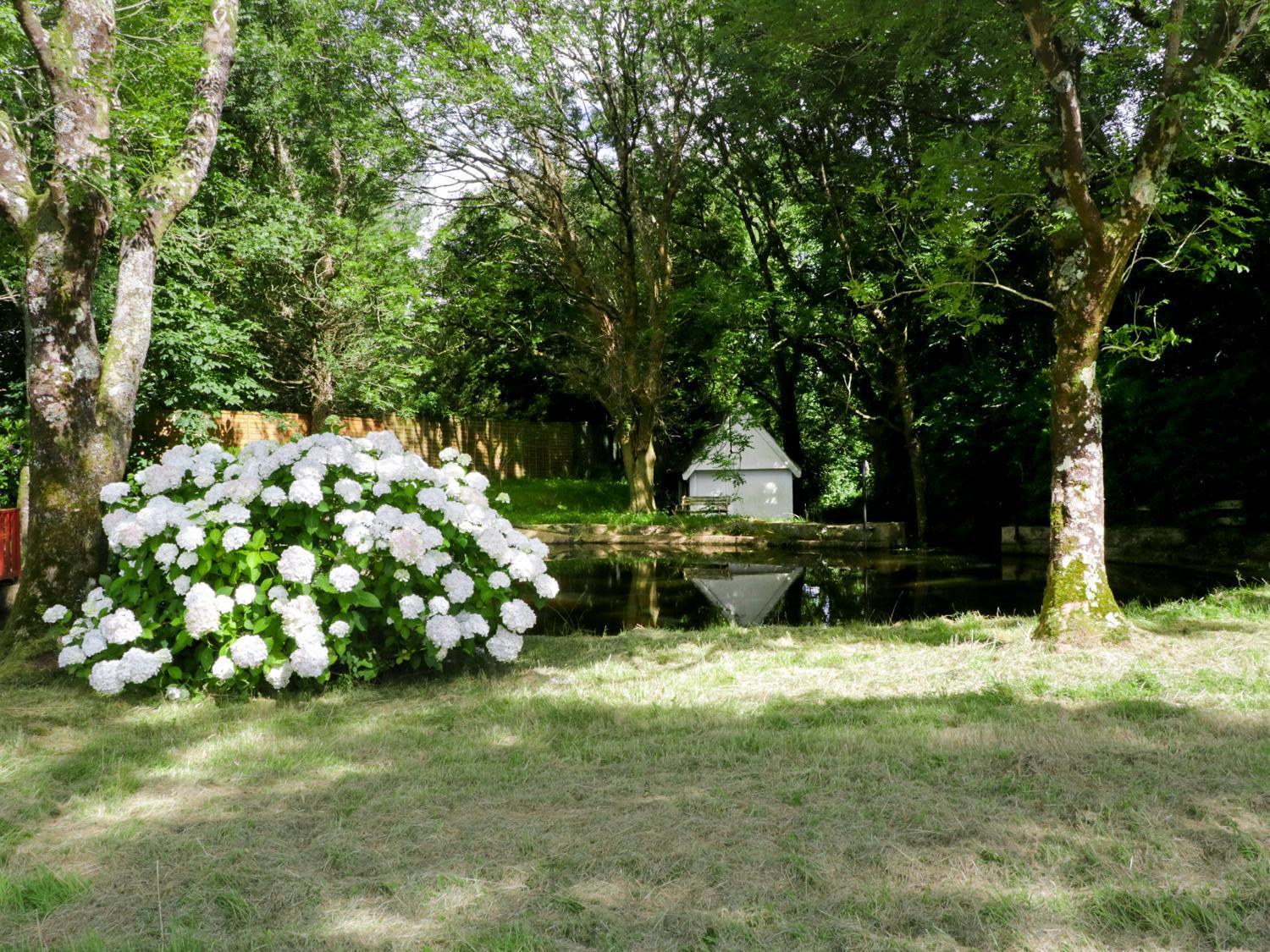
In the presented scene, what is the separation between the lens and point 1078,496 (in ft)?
21.9

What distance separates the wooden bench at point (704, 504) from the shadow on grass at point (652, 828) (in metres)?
19.2

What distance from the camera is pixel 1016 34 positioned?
791 cm

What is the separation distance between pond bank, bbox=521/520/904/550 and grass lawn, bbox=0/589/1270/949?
13.8m

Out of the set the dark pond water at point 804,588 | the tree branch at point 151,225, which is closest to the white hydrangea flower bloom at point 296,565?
the tree branch at point 151,225

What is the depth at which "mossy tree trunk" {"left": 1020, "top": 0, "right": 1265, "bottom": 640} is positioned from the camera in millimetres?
6543

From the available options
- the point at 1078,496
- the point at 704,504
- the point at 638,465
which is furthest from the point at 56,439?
the point at 704,504

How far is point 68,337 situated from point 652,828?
5236 mm

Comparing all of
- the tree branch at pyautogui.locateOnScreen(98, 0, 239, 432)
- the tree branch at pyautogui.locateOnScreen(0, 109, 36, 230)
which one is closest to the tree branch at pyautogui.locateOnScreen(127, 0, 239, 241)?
the tree branch at pyautogui.locateOnScreen(98, 0, 239, 432)

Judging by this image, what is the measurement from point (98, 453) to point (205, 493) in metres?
1.23

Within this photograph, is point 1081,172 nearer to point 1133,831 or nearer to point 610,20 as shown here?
point 1133,831

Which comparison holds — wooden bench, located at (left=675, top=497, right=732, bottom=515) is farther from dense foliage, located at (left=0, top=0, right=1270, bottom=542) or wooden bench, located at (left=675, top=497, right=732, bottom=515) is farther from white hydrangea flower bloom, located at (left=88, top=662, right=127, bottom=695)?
white hydrangea flower bloom, located at (left=88, top=662, right=127, bottom=695)

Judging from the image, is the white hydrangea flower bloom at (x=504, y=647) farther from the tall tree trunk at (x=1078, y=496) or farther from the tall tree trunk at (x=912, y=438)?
the tall tree trunk at (x=912, y=438)

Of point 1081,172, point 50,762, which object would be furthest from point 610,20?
point 50,762

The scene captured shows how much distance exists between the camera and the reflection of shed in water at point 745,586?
1068 centimetres
